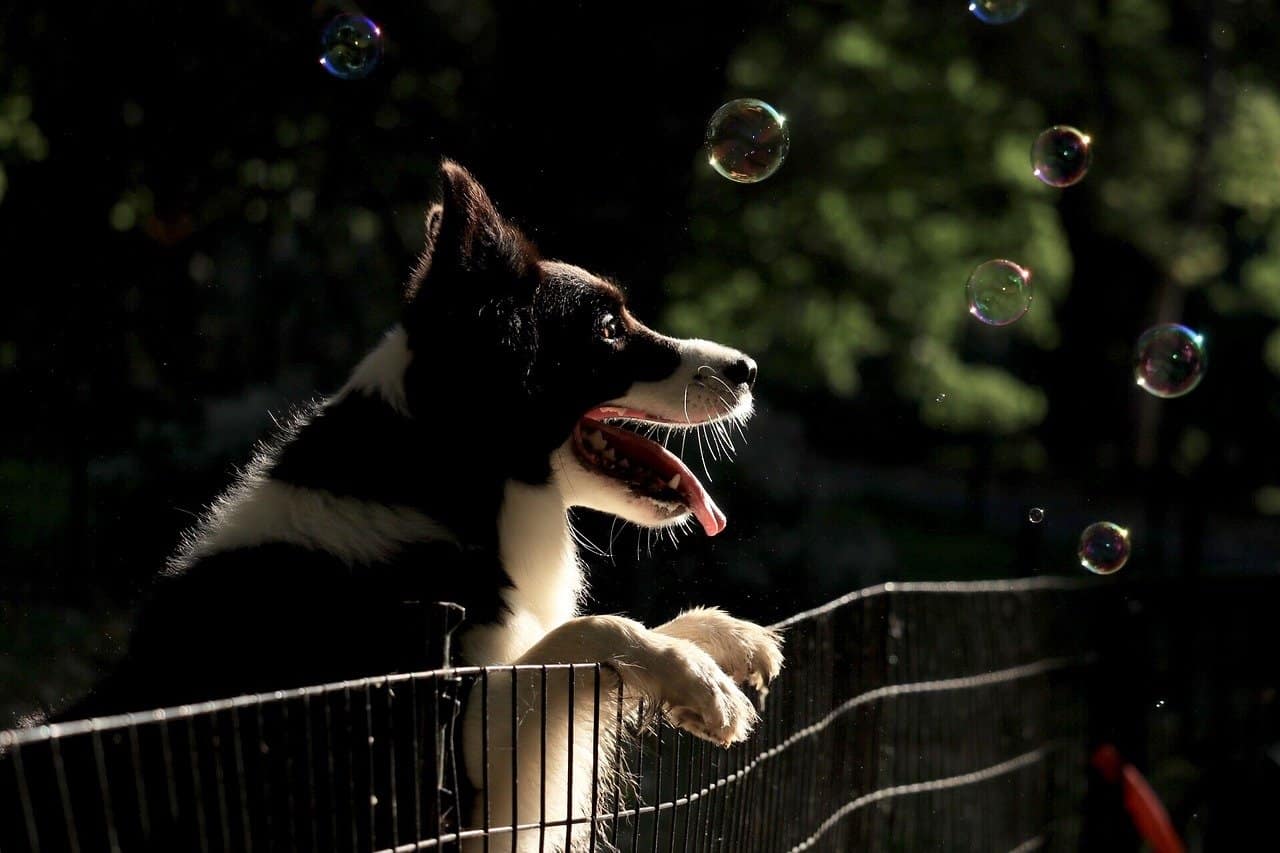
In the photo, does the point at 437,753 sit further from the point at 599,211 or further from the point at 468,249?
the point at 599,211

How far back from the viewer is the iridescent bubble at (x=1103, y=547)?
5.56m

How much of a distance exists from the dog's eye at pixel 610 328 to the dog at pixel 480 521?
1 cm

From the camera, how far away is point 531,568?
3785mm

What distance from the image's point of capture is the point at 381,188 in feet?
33.0

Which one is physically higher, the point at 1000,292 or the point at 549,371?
the point at 1000,292

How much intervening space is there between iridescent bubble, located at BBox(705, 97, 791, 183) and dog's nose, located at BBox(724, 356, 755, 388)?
127 centimetres

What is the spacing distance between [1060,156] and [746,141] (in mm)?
1670

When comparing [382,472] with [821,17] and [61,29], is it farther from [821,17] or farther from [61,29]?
[821,17]

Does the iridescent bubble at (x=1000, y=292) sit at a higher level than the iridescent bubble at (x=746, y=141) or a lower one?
lower

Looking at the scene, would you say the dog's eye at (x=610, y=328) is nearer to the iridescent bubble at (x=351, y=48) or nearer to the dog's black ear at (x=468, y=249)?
the dog's black ear at (x=468, y=249)

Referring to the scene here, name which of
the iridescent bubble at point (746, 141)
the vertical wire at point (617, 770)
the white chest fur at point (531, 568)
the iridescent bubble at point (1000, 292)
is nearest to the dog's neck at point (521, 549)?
the white chest fur at point (531, 568)

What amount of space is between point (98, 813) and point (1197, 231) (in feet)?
52.7

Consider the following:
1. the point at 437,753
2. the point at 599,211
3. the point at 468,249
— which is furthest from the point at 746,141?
the point at 599,211

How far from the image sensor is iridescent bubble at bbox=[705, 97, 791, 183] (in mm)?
5254
